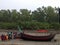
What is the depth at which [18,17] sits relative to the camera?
154 ft

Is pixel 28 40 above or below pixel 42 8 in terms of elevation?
below

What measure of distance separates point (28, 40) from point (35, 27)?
43.2 feet

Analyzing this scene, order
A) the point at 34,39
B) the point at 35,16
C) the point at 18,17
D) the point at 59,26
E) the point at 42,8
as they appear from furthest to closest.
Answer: the point at 42,8 < the point at 35,16 < the point at 18,17 < the point at 59,26 < the point at 34,39

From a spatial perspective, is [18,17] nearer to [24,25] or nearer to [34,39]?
[24,25]

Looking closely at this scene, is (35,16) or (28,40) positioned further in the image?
(35,16)

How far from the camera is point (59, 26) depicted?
124ft

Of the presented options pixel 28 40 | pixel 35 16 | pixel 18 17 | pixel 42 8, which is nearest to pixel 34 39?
pixel 28 40

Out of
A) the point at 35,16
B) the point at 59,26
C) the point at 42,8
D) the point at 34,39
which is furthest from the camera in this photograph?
the point at 42,8

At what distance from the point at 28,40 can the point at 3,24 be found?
1482 centimetres

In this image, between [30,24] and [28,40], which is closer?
[28,40]

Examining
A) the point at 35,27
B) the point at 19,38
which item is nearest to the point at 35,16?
the point at 35,27

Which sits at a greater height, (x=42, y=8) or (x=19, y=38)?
(x=42, y=8)

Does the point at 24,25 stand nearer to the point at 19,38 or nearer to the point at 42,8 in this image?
the point at 19,38

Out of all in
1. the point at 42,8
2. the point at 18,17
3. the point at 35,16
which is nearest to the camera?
the point at 18,17
